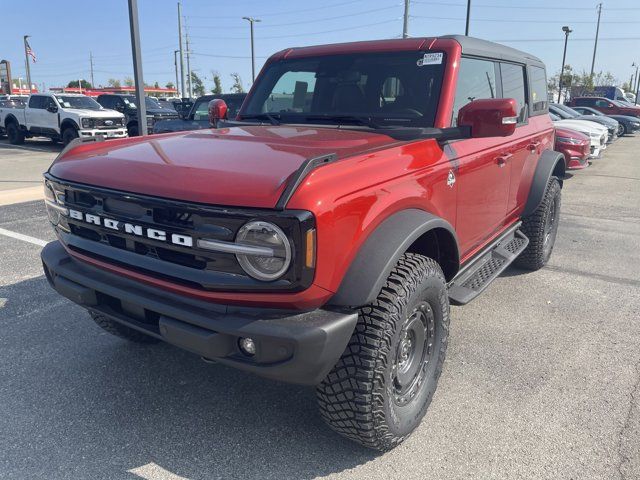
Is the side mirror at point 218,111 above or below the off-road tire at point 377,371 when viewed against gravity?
above

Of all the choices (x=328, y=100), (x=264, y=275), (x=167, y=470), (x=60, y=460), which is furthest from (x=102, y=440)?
(x=328, y=100)

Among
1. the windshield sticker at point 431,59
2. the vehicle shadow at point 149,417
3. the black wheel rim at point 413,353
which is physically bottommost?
the vehicle shadow at point 149,417

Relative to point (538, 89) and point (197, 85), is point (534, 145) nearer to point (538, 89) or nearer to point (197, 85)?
point (538, 89)

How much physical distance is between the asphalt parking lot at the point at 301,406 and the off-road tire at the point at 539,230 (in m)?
0.56

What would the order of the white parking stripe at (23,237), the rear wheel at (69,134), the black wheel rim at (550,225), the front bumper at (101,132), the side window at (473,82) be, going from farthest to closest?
the rear wheel at (69,134)
the front bumper at (101,132)
the white parking stripe at (23,237)
the black wheel rim at (550,225)
the side window at (473,82)

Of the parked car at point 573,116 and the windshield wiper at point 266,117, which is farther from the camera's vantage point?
the parked car at point 573,116

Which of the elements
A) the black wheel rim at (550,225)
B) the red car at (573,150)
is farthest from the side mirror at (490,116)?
the red car at (573,150)

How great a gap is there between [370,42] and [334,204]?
1938mm

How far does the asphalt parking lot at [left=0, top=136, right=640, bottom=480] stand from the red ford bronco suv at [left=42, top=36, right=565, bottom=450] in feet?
0.84

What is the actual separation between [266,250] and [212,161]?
614 mm

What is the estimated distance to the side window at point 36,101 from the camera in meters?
16.5

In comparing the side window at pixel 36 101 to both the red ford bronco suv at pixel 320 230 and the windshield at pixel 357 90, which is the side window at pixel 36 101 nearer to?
the windshield at pixel 357 90

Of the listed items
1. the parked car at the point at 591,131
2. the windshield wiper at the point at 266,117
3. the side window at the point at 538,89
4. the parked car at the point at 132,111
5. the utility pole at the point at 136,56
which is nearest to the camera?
the windshield wiper at the point at 266,117

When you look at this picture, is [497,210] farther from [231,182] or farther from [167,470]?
[167,470]
